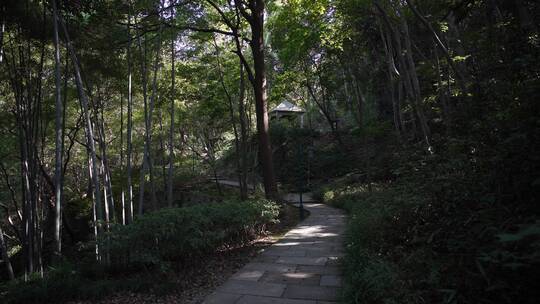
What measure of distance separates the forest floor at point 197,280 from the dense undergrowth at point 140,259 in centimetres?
6

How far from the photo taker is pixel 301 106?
24.0m

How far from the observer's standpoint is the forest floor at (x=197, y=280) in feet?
11.7

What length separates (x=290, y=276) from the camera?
12.8 feet

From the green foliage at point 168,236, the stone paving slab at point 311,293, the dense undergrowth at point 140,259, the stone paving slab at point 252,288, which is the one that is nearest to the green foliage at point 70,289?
the dense undergrowth at point 140,259

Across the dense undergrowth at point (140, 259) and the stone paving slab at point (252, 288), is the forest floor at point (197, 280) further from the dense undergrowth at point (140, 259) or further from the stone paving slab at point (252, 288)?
the stone paving slab at point (252, 288)

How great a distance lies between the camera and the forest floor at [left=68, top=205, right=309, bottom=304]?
11.7 feet

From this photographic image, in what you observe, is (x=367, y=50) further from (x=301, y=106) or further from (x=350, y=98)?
(x=301, y=106)

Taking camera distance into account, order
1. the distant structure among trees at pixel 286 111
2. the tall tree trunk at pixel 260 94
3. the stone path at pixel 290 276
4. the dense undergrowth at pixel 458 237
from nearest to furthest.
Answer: the dense undergrowth at pixel 458 237
the stone path at pixel 290 276
the tall tree trunk at pixel 260 94
the distant structure among trees at pixel 286 111

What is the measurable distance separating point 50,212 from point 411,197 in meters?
12.2

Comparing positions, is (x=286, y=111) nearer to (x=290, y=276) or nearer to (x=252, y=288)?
(x=290, y=276)

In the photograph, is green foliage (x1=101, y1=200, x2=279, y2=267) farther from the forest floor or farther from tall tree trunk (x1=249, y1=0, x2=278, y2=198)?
tall tree trunk (x1=249, y1=0, x2=278, y2=198)

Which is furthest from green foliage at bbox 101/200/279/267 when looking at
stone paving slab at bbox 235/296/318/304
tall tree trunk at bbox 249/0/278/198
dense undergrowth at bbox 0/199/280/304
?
tall tree trunk at bbox 249/0/278/198

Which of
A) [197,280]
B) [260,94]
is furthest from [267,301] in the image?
[260,94]

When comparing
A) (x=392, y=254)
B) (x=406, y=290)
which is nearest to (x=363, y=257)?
(x=392, y=254)
